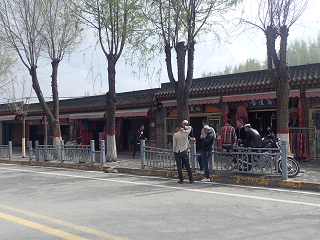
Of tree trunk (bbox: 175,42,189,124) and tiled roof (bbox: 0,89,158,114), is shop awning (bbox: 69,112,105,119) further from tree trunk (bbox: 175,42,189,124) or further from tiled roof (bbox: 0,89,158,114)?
tree trunk (bbox: 175,42,189,124)

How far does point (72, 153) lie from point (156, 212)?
888 centimetres

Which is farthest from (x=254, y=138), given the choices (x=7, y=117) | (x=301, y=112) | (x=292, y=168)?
(x=7, y=117)

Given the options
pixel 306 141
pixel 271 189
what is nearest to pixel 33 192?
pixel 271 189

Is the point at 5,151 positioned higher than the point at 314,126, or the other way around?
the point at 314,126

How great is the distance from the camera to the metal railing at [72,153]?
12.5 m

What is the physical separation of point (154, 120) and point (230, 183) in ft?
32.9

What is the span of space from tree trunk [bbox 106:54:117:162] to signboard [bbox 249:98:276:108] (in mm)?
6490

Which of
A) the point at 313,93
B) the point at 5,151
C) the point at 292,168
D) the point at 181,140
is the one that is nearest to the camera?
the point at 292,168

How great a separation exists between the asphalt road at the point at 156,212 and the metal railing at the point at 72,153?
14.0 feet

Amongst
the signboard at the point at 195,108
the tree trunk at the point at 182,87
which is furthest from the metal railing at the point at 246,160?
the signboard at the point at 195,108

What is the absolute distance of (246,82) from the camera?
13.4 meters

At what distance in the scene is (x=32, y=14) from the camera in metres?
15.4

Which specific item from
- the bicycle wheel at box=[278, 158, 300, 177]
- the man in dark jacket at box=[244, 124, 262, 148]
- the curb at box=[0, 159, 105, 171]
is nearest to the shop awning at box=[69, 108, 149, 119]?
the curb at box=[0, 159, 105, 171]

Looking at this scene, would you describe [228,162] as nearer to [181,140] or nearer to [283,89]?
[181,140]
